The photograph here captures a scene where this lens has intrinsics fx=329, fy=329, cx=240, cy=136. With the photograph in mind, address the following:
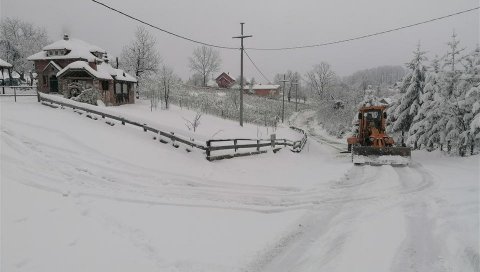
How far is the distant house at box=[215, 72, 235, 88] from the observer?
4078 inches

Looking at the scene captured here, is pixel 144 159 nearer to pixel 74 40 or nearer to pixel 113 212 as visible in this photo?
pixel 113 212

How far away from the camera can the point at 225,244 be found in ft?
22.0

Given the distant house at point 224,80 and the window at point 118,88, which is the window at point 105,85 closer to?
the window at point 118,88

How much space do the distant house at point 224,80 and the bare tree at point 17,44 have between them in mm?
54230

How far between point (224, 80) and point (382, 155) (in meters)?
90.4

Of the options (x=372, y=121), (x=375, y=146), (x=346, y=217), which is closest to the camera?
(x=346, y=217)

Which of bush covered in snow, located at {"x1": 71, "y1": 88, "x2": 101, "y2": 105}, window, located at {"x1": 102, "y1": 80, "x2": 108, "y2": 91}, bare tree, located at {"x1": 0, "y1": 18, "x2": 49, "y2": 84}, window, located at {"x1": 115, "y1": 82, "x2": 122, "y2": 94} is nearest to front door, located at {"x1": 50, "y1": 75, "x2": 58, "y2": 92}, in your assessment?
window, located at {"x1": 102, "y1": 80, "x2": 108, "y2": 91}

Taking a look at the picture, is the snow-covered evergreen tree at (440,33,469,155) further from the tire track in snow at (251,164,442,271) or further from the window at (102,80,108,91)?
the window at (102,80,108,91)

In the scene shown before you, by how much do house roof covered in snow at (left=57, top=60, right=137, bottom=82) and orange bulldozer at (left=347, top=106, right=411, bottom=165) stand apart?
24237mm

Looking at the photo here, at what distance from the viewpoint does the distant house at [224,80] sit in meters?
104

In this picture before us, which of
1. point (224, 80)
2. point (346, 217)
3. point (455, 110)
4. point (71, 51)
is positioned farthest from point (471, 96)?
point (224, 80)

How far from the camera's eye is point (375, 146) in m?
17.9

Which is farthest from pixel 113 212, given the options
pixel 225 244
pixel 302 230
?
pixel 302 230

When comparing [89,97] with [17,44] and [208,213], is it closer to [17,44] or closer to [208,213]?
[208,213]
